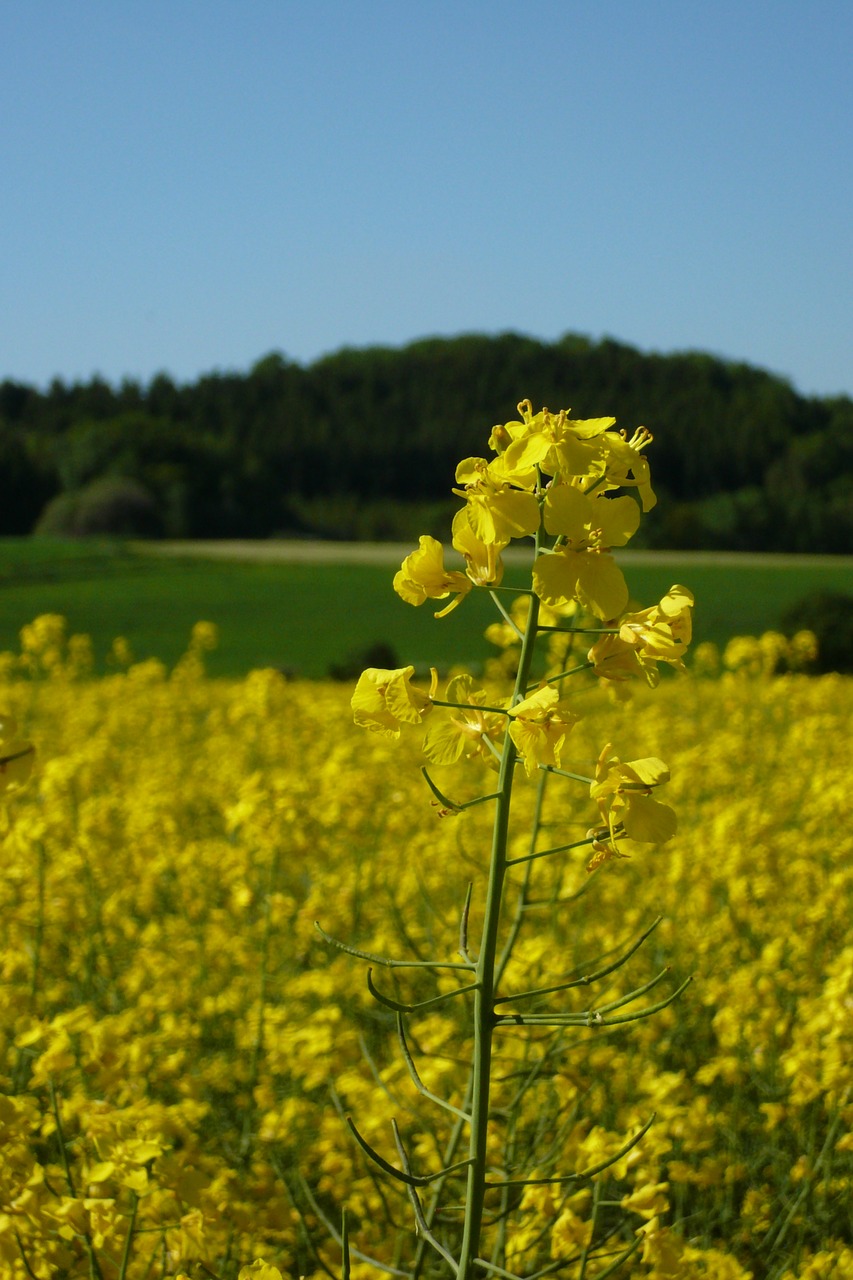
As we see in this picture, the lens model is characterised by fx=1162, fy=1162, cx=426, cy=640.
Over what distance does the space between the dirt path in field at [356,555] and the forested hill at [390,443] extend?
2.51 m

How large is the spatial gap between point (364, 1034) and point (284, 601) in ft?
117

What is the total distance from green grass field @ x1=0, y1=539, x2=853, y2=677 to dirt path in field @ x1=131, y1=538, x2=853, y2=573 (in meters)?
0.39

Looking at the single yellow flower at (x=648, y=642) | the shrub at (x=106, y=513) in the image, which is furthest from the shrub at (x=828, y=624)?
the shrub at (x=106, y=513)

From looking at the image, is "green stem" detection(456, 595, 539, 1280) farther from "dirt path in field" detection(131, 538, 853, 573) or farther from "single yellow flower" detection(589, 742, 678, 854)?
"dirt path in field" detection(131, 538, 853, 573)

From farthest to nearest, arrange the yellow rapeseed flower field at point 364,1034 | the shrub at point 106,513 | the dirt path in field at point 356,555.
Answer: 1. the shrub at point 106,513
2. the dirt path in field at point 356,555
3. the yellow rapeseed flower field at point 364,1034

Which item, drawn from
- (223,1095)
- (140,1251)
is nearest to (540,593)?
(140,1251)

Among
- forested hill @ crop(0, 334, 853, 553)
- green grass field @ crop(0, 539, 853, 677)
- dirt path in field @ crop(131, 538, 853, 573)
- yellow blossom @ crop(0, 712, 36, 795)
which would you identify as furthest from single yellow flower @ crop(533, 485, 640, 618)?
forested hill @ crop(0, 334, 853, 553)

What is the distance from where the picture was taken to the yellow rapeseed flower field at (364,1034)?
1.91 m

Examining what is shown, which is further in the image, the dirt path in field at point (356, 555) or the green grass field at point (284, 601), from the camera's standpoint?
the dirt path in field at point (356, 555)

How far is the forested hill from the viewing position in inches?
2402

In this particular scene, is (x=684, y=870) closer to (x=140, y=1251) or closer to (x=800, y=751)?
(x=140, y=1251)

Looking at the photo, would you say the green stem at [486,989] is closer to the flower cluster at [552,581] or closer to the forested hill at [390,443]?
the flower cluster at [552,581]

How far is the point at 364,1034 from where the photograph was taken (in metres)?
3.31

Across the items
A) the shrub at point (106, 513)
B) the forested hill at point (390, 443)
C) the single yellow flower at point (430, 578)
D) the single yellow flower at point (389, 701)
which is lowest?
the single yellow flower at point (389, 701)
